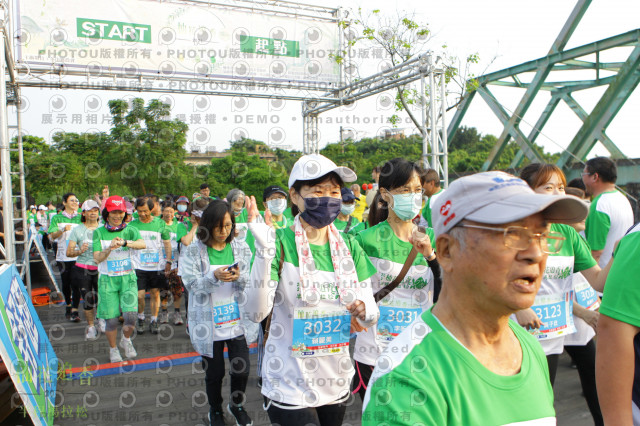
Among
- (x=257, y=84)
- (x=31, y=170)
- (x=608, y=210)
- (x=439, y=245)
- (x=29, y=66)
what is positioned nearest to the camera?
(x=439, y=245)

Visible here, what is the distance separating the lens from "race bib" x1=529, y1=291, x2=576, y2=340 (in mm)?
3129

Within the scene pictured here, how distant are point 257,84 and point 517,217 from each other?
12157 millimetres

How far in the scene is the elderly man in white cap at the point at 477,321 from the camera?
1135mm

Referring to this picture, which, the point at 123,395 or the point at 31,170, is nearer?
the point at 123,395

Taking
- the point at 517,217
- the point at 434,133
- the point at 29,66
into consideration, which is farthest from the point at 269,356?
the point at 29,66

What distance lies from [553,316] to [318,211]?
5.92ft

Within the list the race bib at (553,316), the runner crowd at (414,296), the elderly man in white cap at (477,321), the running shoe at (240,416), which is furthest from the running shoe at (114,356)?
the elderly man in white cap at (477,321)

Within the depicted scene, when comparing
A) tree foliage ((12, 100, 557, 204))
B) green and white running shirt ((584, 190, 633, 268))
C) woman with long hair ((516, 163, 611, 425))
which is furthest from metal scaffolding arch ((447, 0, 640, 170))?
woman with long hair ((516, 163, 611, 425))

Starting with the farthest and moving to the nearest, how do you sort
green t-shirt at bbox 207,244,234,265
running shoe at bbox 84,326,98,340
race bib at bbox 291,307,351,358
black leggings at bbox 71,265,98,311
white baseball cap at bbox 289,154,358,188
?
1. black leggings at bbox 71,265,98,311
2. running shoe at bbox 84,326,98,340
3. green t-shirt at bbox 207,244,234,265
4. white baseball cap at bbox 289,154,358,188
5. race bib at bbox 291,307,351,358

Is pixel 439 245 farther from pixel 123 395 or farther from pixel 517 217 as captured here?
pixel 123 395

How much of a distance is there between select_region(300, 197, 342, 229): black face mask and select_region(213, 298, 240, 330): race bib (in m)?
1.71

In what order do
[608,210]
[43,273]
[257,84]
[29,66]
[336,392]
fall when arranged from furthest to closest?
[257,84] < [43,273] < [29,66] < [608,210] < [336,392]

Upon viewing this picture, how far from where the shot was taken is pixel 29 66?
10.1 m

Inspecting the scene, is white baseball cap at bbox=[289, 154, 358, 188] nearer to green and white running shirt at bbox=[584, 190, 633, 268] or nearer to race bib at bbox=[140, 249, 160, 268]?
green and white running shirt at bbox=[584, 190, 633, 268]
